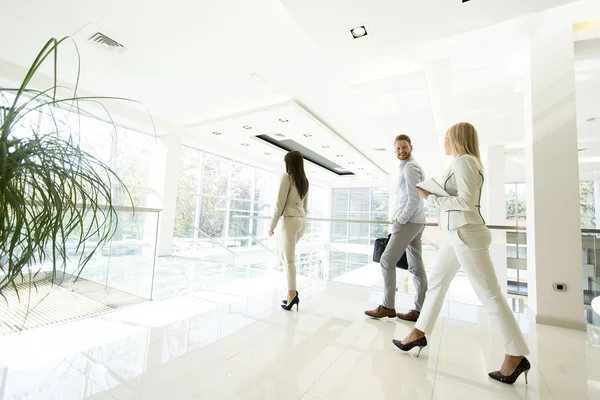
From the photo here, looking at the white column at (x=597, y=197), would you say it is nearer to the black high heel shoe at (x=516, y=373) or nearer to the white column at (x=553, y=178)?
the white column at (x=553, y=178)

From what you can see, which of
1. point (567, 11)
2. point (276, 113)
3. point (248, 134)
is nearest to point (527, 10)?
point (567, 11)

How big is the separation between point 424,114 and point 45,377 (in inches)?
223

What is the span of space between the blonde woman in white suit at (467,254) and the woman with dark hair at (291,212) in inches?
44.0

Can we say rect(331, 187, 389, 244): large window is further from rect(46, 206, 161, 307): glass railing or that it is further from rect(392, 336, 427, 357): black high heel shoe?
rect(392, 336, 427, 357): black high heel shoe

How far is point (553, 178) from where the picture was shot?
274cm

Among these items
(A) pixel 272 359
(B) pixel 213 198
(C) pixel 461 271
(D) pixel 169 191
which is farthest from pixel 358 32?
(B) pixel 213 198

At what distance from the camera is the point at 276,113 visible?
5.48 meters

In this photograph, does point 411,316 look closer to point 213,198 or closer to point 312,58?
point 312,58

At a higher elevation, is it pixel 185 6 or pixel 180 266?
pixel 185 6

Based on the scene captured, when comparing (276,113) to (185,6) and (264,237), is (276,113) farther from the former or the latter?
(264,237)

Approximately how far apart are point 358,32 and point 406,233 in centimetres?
207

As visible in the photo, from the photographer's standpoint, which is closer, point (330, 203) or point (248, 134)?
point (248, 134)

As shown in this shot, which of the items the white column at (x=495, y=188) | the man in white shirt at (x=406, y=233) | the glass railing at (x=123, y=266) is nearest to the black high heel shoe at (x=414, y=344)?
the man in white shirt at (x=406, y=233)

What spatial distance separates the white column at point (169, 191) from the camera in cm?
695
